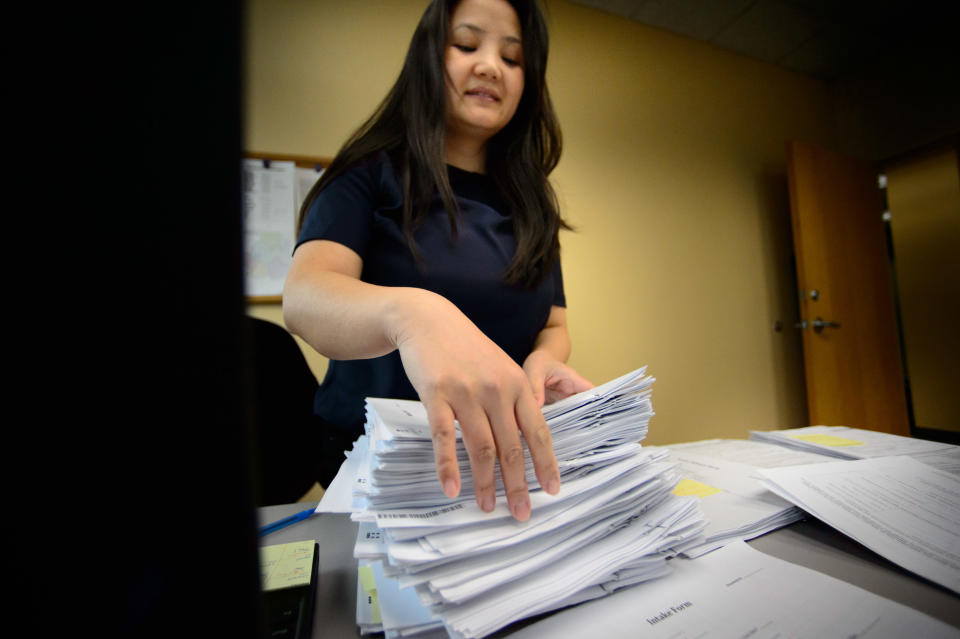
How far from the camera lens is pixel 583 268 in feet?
6.64

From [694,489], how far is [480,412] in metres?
0.40

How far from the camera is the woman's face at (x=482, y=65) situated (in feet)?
2.49

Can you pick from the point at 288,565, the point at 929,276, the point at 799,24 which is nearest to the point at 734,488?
the point at 288,565

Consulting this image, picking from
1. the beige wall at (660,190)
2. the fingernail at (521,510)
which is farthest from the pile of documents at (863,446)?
the beige wall at (660,190)

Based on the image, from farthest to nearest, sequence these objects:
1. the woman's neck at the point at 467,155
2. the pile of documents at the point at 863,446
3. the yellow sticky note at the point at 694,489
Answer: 1. the woman's neck at the point at 467,155
2. the pile of documents at the point at 863,446
3. the yellow sticky note at the point at 694,489

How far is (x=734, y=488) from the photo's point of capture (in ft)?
1.71

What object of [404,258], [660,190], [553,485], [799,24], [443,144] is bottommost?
[553,485]

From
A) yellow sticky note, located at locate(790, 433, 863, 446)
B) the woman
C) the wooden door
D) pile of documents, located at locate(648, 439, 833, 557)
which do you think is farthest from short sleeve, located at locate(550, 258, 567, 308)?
the wooden door

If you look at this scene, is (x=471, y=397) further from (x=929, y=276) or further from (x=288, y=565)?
(x=929, y=276)

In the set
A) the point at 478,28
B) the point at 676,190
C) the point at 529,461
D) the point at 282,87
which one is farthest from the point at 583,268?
the point at 529,461

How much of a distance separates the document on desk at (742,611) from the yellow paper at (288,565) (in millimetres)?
199

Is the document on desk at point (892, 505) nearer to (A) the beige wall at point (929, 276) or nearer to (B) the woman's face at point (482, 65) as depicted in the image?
(B) the woman's face at point (482, 65)

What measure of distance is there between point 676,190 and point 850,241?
3.88 ft

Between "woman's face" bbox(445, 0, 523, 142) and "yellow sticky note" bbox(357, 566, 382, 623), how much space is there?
0.75 meters
